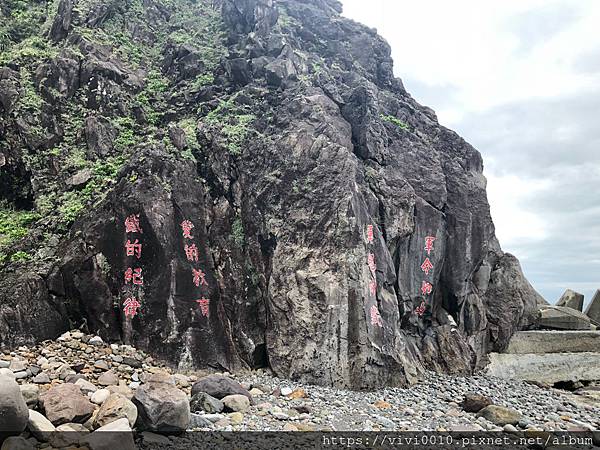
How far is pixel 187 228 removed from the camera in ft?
43.9

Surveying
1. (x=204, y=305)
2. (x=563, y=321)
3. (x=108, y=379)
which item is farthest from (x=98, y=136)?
(x=563, y=321)

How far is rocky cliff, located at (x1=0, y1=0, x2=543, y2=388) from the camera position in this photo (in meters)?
12.3

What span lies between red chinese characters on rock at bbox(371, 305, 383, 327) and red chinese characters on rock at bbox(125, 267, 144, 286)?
6744 millimetres

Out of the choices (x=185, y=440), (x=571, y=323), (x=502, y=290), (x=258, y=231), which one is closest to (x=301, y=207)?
(x=258, y=231)

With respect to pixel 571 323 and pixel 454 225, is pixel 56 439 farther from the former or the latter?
pixel 571 323

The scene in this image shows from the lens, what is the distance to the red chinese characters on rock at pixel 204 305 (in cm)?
1268

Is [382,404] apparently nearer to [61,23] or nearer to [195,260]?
[195,260]

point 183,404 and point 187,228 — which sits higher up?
point 187,228

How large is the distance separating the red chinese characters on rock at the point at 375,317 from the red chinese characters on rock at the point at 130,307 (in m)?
6.73

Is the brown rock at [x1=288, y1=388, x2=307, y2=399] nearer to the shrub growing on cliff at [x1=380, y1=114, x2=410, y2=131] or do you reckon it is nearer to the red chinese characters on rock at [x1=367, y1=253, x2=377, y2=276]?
the red chinese characters on rock at [x1=367, y1=253, x2=377, y2=276]

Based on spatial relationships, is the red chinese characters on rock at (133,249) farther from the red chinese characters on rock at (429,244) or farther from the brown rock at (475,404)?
the red chinese characters on rock at (429,244)

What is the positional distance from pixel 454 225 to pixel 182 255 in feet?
35.8

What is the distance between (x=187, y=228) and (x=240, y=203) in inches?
87.1

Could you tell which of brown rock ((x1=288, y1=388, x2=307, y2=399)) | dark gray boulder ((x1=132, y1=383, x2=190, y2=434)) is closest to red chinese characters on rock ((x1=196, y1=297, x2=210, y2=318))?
brown rock ((x1=288, y1=388, x2=307, y2=399))
